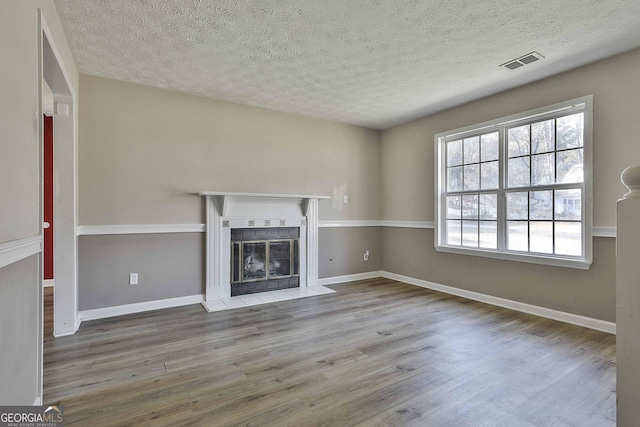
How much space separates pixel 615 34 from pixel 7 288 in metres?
4.16

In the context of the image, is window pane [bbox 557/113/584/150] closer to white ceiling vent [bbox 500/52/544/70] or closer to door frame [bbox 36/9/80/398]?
white ceiling vent [bbox 500/52/544/70]

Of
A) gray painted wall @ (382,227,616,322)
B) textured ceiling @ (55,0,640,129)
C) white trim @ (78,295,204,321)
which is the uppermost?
textured ceiling @ (55,0,640,129)

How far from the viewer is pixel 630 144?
2.69m

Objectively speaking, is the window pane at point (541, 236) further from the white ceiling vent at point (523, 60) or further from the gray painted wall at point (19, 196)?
the gray painted wall at point (19, 196)

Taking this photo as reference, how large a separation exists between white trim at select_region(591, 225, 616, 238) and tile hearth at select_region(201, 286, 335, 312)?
289 cm

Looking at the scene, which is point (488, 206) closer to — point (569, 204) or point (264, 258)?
point (569, 204)

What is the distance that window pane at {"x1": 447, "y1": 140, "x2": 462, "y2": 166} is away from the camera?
4.20 meters

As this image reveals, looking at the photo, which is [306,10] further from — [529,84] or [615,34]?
[529,84]

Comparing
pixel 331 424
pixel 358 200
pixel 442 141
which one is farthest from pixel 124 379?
pixel 442 141

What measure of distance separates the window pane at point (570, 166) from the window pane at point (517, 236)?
60cm

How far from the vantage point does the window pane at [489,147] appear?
376 cm

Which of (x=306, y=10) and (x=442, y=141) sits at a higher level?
(x=306, y=10)
